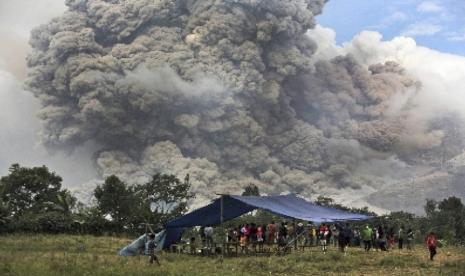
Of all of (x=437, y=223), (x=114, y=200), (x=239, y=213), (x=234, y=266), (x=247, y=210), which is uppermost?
(x=114, y=200)

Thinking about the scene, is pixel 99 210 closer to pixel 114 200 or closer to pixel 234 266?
pixel 114 200

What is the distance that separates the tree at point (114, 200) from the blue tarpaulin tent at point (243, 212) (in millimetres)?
24071

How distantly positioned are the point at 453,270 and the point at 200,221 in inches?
428

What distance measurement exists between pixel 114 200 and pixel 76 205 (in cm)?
352

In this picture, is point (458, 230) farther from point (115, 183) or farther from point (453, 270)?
point (453, 270)

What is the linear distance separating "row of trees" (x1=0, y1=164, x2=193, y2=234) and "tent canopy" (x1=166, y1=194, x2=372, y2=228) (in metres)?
14.8

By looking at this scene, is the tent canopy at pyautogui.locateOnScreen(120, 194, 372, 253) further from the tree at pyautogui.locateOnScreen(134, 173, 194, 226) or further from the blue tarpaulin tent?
the tree at pyautogui.locateOnScreen(134, 173, 194, 226)

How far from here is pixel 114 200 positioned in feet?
163

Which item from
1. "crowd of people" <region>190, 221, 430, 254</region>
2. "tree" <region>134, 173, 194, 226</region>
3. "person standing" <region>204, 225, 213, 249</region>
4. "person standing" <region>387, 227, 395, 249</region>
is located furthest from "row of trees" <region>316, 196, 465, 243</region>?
"person standing" <region>204, 225, 213, 249</region>

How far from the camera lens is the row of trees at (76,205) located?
35.7m

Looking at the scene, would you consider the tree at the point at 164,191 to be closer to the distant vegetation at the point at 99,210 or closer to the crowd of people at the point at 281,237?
the distant vegetation at the point at 99,210

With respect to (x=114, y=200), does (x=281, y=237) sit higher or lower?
lower

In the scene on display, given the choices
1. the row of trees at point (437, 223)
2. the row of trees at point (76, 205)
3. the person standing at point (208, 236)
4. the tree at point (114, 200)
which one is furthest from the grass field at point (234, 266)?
the tree at point (114, 200)

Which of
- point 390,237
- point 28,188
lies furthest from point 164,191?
point 390,237
